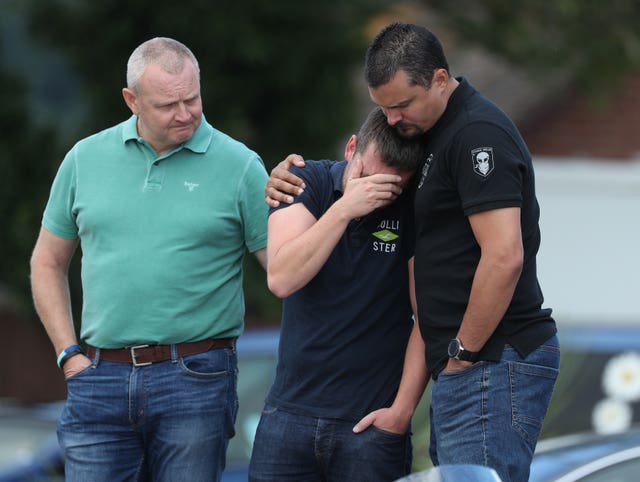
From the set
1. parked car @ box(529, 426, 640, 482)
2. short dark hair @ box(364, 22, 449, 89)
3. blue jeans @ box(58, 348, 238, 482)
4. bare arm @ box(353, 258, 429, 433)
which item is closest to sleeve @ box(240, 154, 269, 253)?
blue jeans @ box(58, 348, 238, 482)

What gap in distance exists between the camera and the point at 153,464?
13.2ft

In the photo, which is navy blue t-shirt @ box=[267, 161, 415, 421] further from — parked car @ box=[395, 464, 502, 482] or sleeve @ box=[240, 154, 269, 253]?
parked car @ box=[395, 464, 502, 482]

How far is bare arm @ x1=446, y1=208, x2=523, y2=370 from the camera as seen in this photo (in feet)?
11.3

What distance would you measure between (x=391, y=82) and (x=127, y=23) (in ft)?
18.9

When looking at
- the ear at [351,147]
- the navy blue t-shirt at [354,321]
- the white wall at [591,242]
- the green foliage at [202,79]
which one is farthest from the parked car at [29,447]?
the white wall at [591,242]

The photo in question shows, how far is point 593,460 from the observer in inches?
168

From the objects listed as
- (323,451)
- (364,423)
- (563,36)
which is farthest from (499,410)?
(563,36)

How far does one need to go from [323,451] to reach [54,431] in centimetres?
312

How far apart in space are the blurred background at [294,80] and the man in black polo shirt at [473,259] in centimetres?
468

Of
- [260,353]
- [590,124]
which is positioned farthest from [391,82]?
[590,124]

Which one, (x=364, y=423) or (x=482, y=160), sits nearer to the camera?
(x=482, y=160)

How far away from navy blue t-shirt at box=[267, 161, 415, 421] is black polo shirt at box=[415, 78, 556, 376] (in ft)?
0.70

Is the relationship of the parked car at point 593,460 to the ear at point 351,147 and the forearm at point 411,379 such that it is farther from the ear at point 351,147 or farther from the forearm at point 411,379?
the ear at point 351,147

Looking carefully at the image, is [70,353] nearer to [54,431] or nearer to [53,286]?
[53,286]
